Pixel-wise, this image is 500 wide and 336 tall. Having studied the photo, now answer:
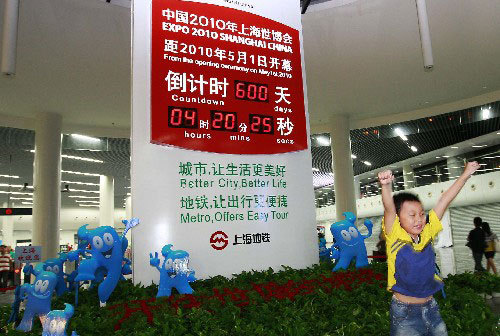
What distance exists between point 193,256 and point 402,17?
254 inches

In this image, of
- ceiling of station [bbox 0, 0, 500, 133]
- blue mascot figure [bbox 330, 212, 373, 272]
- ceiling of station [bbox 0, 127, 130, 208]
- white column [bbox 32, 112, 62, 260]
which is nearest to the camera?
blue mascot figure [bbox 330, 212, 373, 272]

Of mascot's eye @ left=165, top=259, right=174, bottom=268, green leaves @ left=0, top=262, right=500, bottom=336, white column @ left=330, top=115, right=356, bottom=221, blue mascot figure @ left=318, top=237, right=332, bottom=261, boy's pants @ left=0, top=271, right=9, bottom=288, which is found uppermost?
white column @ left=330, top=115, right=356, bottom=221

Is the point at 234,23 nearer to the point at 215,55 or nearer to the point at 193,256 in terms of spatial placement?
the point at 215,55

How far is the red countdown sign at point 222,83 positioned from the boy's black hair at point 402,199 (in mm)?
3081

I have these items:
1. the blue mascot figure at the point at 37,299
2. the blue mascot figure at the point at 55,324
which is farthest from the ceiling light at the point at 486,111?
the blue mascot figure at the point at 55,324

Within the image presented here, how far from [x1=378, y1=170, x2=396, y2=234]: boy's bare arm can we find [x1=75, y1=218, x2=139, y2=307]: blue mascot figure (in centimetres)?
297

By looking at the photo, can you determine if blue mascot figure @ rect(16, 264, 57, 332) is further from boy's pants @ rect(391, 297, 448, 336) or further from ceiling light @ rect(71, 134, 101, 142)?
ceiling light @ rect(71, 134, 101, 142)

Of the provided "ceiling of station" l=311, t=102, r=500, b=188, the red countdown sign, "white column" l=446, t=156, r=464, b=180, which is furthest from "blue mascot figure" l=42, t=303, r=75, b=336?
"white column" l=446, t=156, r=464, b=180

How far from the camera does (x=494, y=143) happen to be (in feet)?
70.3

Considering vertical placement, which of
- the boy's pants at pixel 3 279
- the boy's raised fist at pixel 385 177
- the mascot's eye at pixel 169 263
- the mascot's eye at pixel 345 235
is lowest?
the boy's pants at pixel 3 279

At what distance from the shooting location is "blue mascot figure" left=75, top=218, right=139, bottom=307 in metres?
4.21

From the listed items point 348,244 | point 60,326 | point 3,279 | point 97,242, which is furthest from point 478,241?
point 3,279

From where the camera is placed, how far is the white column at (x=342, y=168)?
1375 cm

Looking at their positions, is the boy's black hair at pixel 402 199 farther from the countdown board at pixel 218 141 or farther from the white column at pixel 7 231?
the white column at pixel 7 231
